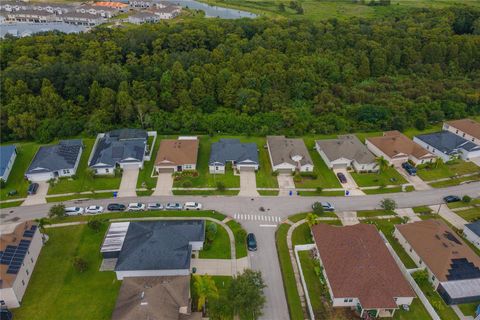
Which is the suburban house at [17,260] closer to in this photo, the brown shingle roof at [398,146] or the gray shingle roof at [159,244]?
the gray shingle roof at [159,244]

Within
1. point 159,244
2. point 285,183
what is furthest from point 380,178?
point 159,244

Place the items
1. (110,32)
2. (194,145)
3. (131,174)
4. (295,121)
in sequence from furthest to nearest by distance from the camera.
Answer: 1. (110,32)
2. (295,121)
3. (194,145)
4. (131,174)

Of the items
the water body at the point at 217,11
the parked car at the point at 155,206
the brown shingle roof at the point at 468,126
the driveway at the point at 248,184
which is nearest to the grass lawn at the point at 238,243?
the driveway at the point at 248,184

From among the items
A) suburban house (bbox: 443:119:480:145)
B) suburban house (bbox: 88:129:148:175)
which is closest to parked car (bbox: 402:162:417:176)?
suburban house (bbox: 443:119:480:145)

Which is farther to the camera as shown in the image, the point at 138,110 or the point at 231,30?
the point at 231,30

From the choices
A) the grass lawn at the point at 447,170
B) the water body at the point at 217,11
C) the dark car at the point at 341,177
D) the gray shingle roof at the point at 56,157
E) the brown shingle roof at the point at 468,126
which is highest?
the water body at the point at 217,11

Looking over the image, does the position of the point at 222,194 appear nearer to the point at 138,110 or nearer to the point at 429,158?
the point at 138,110

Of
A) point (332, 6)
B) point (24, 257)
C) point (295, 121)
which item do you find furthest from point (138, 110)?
point (332, 6)
